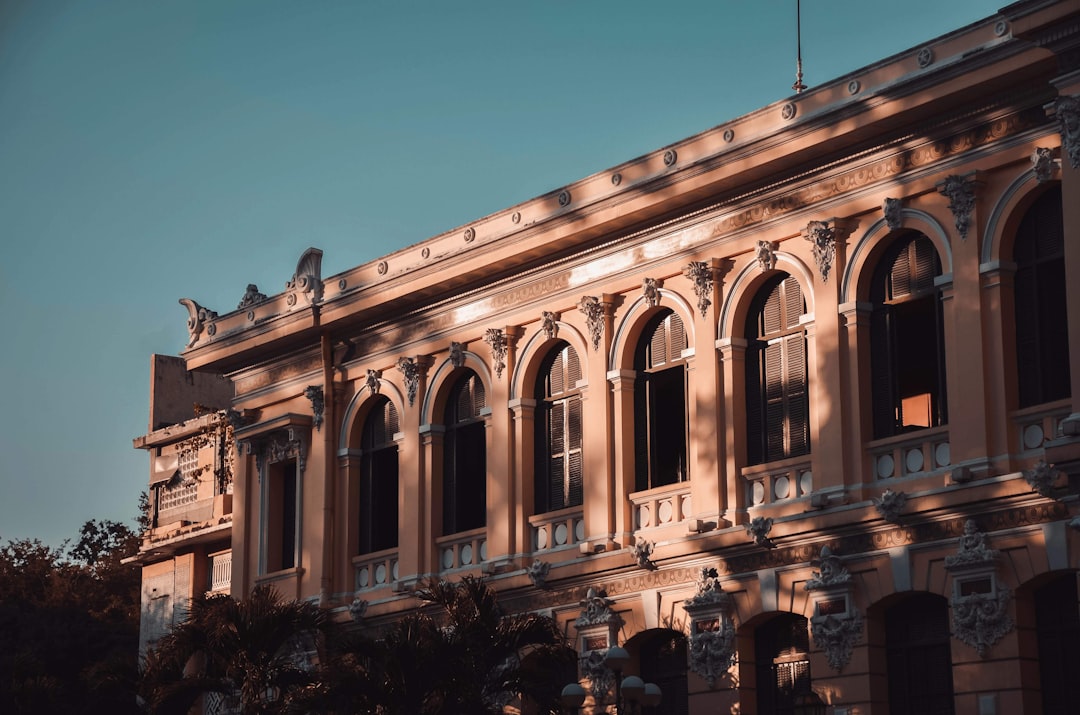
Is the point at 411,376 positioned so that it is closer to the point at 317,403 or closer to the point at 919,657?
the point at 317,403

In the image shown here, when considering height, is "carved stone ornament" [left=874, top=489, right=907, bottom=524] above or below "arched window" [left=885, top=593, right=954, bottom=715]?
above

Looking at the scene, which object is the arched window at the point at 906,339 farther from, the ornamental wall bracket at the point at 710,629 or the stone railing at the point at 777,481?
the ornamental wall bracket at the point at 710,629

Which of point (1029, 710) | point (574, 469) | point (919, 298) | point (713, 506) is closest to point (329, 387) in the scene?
point (574, 469)

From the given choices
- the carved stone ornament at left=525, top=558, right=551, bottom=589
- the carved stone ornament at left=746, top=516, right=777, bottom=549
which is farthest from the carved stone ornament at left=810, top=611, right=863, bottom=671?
the carved stone ornament at left=525, top=558, right=551, bottom=589

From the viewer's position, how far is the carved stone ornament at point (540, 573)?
30.1 metres

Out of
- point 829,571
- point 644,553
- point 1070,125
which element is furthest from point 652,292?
point 1070,125

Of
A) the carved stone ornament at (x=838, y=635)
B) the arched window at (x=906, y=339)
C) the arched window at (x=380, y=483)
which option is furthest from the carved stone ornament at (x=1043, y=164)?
the arched window at (x=380, y=483)

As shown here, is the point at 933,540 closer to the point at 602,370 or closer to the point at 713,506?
the point at 713,506

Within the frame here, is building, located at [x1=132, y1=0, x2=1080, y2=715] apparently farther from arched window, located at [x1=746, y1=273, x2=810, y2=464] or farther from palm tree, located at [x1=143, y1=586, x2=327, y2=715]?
palm tree, located at [x1=143, y1=586, x2=327, y2=715]

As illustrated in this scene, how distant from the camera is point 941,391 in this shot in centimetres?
2541

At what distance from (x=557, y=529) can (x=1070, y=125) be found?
10.8m

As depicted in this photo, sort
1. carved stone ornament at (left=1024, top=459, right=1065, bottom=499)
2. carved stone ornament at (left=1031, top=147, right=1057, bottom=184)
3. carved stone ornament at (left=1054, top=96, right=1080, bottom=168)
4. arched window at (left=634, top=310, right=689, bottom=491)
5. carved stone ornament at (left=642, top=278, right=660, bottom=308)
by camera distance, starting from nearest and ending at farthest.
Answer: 1. carved stone ornament at (left=1024, top=459, right=1065, bottom=499)
2. carved stone ornament at (left=1054, top=96, right=1080, bottom=168)
3. carved stone ornament at (left=1031, top=147, right=1057, bottom=184)
4. arched window at (left=634, top=310, right=689, bottom=491)
5. carved stone ornament at (left=642, top=278, right=660, bottom=308)

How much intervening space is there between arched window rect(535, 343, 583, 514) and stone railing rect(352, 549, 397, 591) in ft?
11.8

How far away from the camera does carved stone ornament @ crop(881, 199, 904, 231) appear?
25891 millimetres
